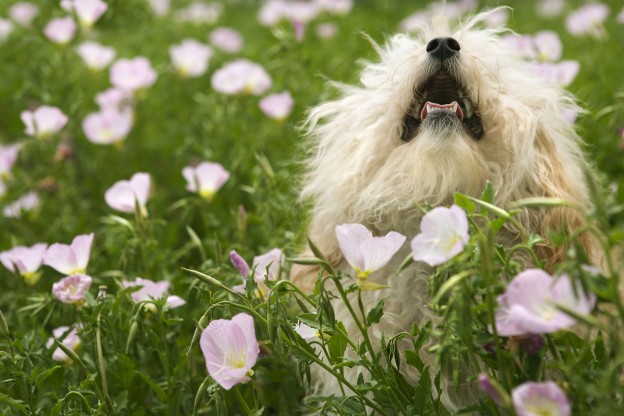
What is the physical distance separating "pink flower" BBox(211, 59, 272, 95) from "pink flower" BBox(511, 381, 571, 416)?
241 centimetres

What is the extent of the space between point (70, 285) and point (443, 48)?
1.16 metres

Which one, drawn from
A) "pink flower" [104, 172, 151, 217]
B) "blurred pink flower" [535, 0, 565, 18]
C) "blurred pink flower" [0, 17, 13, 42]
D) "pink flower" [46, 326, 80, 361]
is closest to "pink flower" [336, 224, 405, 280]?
"pink flower" [46, 326, 80, 361]

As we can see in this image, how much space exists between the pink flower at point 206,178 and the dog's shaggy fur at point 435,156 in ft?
1.41

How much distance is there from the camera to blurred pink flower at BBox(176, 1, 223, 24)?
6300mm

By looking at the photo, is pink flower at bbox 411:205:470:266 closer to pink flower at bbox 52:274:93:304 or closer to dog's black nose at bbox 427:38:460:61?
dog's black nose at bbox 427:38:460:61

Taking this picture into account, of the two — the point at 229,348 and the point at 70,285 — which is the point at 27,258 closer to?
the point at 70,285

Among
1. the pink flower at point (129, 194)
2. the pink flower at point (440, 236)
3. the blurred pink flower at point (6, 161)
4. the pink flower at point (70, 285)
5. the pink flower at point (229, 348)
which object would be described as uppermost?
the pink flower at point (440, 236)

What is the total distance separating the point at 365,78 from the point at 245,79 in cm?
110

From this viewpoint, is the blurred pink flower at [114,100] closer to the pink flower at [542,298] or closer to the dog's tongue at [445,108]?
the dog's tongue at [445,108]

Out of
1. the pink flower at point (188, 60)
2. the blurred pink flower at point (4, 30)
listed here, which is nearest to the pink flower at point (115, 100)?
the pink flower at point (188, 60)

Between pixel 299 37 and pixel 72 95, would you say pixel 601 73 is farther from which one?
pixel 72 95

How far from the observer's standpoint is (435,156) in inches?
A: 81.3

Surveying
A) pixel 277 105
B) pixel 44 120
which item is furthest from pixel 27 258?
pixel 277 105

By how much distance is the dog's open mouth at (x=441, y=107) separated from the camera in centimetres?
210
